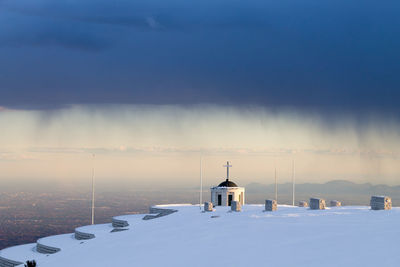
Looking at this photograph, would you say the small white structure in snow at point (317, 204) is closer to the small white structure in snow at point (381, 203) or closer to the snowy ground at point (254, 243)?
the snowy ground at point (254, 243)

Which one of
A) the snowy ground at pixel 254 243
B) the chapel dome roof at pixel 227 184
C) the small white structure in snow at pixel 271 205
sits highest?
the chapel dome roof at pixel 227 184

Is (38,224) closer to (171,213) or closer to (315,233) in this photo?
(171,213)

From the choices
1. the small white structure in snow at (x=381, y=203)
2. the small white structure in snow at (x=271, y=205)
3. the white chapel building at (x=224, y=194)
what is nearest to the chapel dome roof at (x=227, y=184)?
the white chapel building at (x=224, y=194)

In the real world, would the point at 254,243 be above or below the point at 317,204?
below

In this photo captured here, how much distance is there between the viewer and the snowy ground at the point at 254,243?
97.4ft

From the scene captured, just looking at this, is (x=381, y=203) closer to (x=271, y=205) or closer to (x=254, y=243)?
(x=271, y=205)

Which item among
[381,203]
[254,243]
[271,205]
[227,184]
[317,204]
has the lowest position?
[254,243]

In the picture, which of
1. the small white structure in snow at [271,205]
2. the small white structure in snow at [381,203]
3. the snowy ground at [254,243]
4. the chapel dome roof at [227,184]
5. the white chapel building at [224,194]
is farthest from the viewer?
the chapel dome roof at [227,184]

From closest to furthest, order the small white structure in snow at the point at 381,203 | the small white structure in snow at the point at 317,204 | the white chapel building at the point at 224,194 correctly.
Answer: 1. the small white structure in snow at the point at 381,203
2. the small white structure in snow at the point at 317,204
3. the white chapel building at the point at 224,194

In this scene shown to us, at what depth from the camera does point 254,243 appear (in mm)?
34812

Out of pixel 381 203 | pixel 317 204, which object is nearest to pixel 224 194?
pixel 317 204

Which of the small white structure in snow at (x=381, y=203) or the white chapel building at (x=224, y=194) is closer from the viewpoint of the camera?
the small white structure in snow at (x=381, y=203)

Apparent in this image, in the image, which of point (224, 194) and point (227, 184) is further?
point (227, 184)

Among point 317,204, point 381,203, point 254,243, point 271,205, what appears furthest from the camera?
point 271,205
